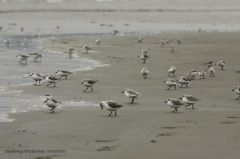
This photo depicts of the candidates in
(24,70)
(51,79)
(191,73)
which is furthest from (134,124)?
(24,70)

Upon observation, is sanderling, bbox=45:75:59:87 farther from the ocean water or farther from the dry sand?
the ocean water

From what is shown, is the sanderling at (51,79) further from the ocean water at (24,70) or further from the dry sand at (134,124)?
the ocean water at (24,70)

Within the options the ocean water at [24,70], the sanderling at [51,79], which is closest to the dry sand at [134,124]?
the sanderling at [51,79]

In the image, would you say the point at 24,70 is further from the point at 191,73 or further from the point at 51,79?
the point at 191,73

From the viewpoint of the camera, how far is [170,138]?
37.5ft

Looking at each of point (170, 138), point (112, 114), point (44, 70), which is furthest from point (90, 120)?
point (44, 70)

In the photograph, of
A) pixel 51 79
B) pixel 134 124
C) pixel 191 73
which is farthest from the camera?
pixel 191 73

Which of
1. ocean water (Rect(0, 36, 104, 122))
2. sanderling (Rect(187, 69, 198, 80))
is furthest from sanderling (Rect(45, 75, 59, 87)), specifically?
sanderling (Rect(187, 69, 198, 80))

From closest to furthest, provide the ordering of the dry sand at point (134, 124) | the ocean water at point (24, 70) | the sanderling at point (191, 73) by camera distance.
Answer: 1. the dry sand at point (134, 124)
2. the ocean water at point (24, 70)
3. the sanderling at point (191, 73)

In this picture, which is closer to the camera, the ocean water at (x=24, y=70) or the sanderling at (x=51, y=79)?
the ocean water at (x=24, y=70)

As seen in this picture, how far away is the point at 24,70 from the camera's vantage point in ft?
83.4

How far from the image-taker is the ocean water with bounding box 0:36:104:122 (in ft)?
52.7

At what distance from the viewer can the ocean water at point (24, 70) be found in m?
16.1

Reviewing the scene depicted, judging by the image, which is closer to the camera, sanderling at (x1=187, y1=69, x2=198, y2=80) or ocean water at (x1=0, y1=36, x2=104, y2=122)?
ocean water at (x1=0, y1=36, x2=104, y2=122)
